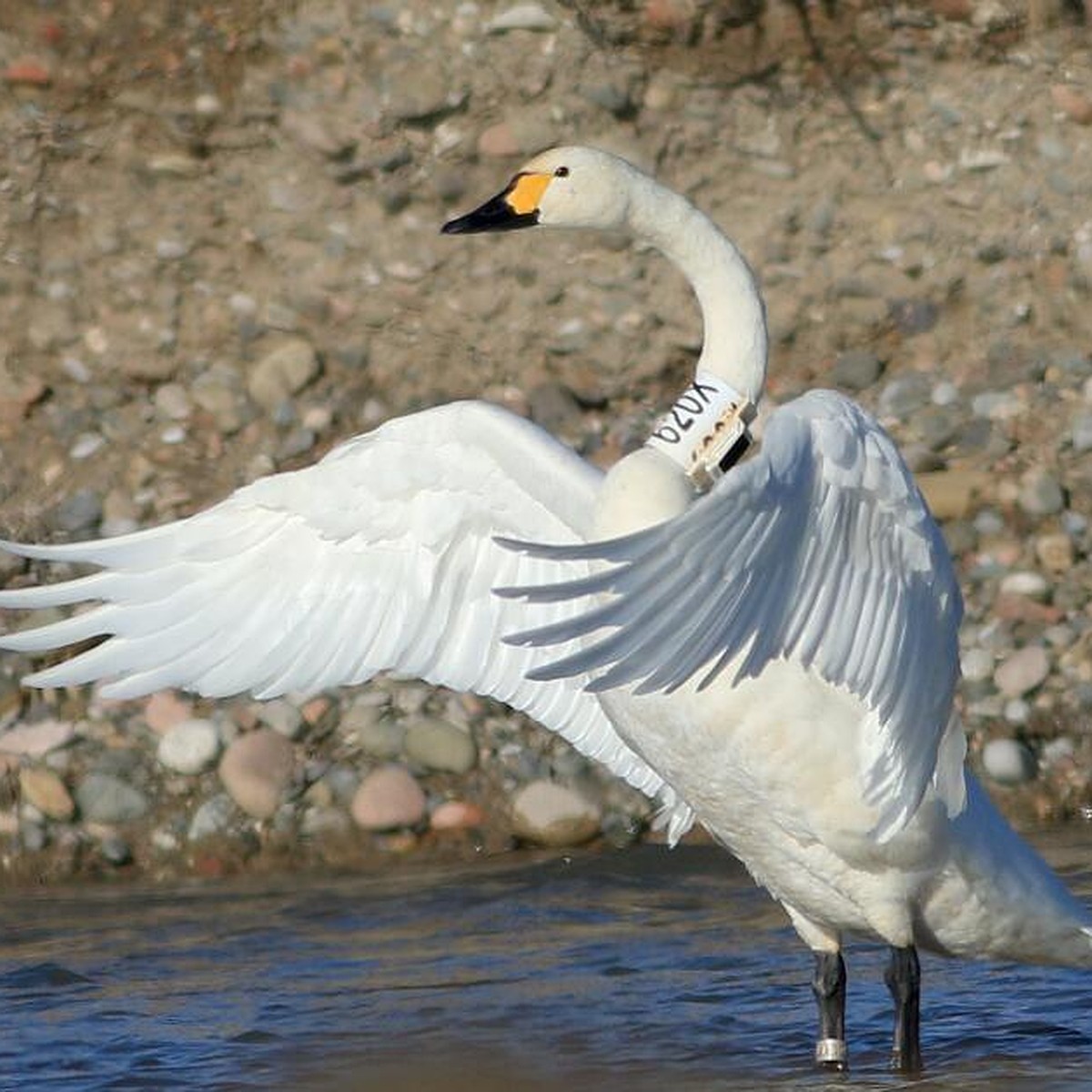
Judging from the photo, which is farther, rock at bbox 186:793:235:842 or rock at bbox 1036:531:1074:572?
rock at bbox 1036:531:1074:572

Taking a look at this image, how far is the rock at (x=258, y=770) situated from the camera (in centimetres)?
957

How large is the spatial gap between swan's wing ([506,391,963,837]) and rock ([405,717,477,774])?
2.95m

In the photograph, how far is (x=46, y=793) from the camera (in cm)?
959

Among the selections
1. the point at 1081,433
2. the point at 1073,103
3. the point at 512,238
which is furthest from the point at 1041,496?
the point at 512,238

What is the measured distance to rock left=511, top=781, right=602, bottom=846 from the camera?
9.45 m

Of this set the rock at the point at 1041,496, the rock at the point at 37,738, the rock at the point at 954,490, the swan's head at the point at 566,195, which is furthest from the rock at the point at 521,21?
the swan's head at the point at 566,195

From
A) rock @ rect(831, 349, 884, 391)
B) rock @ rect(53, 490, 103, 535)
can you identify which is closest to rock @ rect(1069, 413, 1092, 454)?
rock @ rect(831, 349, 884, 391)

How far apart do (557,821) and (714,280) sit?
3.08 meters

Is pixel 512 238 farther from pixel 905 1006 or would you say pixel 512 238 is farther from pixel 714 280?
pixel 905 1006

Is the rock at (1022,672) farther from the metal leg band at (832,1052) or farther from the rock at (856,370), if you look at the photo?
the metal leg band at (832,1052)

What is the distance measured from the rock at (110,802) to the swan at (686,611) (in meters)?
2.25

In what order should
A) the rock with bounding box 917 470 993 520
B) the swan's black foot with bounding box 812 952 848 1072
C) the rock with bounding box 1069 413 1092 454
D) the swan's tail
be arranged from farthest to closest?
the rock with bounding box 1069 413 1092 454, the rock with bounding box 917 470 993 520, the swan's black foot with bounding box 812 952 848 1072, the swan's tail

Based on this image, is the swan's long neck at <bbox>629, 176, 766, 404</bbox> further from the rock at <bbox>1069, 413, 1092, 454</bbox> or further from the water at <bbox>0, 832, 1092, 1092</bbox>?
the rock at <bbox>1069, 413, 1092, 454</bbox>

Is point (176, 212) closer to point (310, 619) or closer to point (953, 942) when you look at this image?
point (310, 619)
